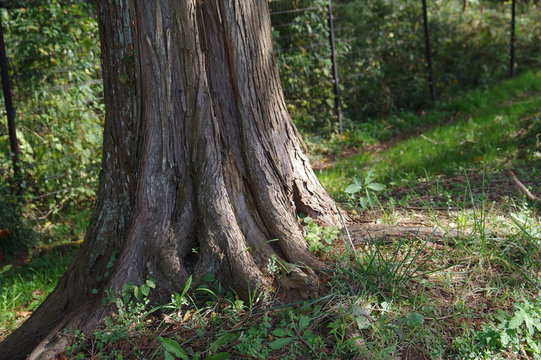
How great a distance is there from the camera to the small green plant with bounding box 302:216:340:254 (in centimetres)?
343

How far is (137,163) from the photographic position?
11.5 ft

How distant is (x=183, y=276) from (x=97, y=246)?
2.24 feet

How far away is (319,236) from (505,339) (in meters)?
1.19

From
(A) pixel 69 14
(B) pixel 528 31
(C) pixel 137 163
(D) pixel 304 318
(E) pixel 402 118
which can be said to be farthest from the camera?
(B) pixel 528 31

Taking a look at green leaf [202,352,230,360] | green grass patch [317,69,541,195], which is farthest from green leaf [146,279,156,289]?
green grass patch [317,69,541,195]

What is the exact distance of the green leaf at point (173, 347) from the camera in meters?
2.85

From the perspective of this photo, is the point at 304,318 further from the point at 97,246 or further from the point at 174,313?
the point at 97,246

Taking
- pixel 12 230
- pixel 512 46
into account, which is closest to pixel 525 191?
pixel 12 230

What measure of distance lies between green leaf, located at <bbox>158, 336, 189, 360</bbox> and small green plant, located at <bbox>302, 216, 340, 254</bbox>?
98cm

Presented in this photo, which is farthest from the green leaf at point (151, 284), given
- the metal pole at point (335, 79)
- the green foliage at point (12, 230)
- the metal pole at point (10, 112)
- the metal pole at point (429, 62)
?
the metal pole at point (429, 62)

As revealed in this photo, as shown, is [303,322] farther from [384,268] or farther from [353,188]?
[353,188]

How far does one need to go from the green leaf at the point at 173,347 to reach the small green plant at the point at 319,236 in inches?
38.6

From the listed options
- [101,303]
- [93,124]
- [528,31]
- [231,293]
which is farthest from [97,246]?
[528,31]

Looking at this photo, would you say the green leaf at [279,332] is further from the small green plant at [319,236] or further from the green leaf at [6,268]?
the green leaf at [6,268]
